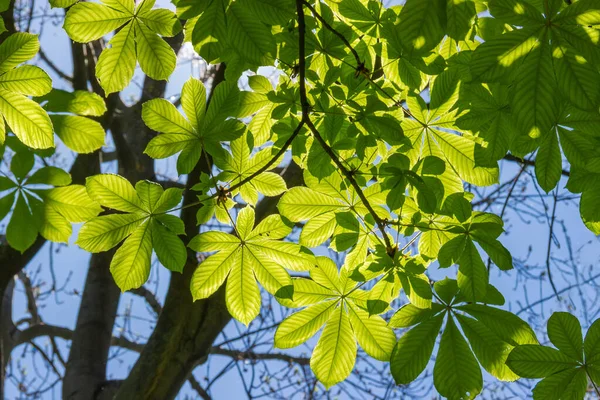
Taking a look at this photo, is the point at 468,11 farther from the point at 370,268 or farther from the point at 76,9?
the point at 76,9

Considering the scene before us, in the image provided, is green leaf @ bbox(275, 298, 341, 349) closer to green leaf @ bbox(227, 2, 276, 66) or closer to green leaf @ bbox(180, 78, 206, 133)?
green leaf @ bbox(180, 78, 206, 133)

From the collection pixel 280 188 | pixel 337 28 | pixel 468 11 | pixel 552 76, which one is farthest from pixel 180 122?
pixel 552 76

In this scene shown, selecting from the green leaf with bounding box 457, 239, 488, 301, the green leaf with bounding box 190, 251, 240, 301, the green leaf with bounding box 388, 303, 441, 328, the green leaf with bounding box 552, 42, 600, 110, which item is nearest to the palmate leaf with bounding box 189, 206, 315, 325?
the green leaf with bounding box 190, 251, 240, 301

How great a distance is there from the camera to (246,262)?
54.7 inches

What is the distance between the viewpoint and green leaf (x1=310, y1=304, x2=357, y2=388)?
1.36 metres

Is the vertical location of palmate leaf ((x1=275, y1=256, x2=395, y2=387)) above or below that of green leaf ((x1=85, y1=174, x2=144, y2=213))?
below

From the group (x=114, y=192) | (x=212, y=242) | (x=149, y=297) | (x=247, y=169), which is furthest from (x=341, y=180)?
(x=149, y=297)

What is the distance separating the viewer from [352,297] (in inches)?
55.7

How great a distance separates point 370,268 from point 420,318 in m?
0.21

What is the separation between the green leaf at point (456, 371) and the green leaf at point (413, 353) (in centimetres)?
3

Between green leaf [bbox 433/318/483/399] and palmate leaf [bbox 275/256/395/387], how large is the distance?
0.14 metres

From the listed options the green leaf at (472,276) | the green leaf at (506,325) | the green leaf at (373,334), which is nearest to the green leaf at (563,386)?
the green leaf at (506,325)

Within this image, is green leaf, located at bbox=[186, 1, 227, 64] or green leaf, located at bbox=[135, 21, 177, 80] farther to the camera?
green leaf, located at bbox=[135, 21, 177, 80]

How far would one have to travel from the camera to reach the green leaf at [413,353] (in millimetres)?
1293
